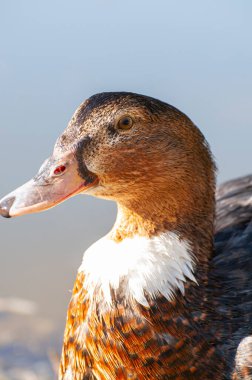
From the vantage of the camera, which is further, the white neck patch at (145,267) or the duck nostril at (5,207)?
the white neck patch at (145,267)

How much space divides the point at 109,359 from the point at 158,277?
0.33 m

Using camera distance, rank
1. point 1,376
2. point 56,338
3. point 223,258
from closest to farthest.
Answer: point 223,258, point 1,376, point 56,338

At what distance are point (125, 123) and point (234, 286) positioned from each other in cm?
73

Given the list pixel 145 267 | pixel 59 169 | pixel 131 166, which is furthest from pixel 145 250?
pixel 59 169

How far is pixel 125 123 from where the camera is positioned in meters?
2.97

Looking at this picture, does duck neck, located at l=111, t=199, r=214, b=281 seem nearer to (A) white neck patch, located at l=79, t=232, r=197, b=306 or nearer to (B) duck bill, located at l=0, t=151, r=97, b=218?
(A) white neck patch, located at l=79, t=232, r=197, b=306

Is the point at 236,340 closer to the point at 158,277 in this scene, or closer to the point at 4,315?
the point at 158,277

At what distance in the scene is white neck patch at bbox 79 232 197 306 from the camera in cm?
299

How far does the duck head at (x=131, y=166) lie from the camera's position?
9.59ft

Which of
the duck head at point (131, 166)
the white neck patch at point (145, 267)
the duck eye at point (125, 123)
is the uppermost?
the duck eye at point (125, 123)

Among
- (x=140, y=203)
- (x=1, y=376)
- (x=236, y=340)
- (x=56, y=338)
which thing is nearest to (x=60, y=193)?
(x=140, y=203)

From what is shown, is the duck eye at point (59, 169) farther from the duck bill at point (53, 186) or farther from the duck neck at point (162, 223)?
the duck neck at point (162, 223)

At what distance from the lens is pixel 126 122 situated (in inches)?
117

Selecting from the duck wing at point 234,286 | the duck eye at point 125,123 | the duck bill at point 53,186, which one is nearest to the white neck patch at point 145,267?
the duck wing at point 234,286
